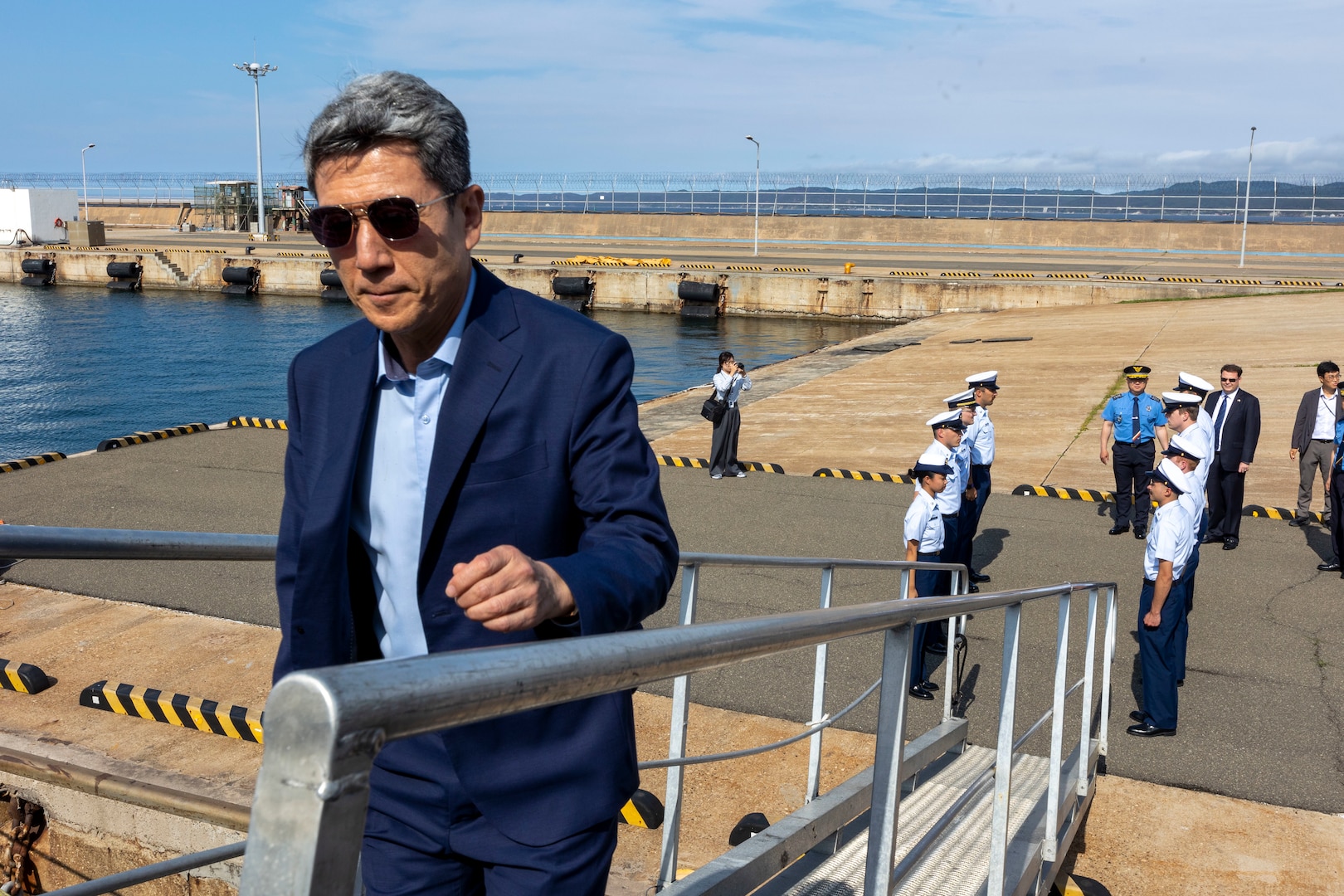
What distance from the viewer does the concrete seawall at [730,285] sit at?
34.4 meters

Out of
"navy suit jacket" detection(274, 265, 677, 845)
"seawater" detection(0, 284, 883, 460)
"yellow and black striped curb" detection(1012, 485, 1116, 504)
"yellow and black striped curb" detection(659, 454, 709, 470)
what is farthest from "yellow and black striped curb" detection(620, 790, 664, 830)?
"seawater" detection(0, 284, 883, 460)

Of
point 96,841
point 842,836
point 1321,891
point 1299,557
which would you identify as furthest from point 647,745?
point 1299,557

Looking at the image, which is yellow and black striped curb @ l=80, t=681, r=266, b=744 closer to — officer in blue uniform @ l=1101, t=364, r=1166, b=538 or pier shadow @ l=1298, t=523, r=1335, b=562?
officer in blue uniform @ l=1101, t=364, r=1166, b=538

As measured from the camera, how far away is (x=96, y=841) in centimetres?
602

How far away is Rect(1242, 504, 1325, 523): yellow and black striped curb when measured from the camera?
11945mm

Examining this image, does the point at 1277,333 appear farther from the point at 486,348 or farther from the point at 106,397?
the point at 106,397

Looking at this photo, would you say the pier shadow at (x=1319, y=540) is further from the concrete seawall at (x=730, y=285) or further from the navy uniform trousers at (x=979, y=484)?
the concrete seawall at (x=730, y=285)

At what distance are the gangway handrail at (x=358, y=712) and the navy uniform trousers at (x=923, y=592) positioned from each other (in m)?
6.59

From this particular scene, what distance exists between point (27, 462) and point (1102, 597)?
13252mm

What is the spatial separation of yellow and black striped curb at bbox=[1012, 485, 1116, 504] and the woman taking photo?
3.41 meters

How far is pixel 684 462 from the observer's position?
14719 millimetres

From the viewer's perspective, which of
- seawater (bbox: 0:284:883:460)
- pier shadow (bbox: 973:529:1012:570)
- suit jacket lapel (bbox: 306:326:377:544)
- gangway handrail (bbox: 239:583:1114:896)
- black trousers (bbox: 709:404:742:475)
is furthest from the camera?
seawater (bbox: 0:284:883:460)

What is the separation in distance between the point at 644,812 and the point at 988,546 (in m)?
6.51

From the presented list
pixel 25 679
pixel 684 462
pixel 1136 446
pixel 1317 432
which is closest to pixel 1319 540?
pixel 1317 432
